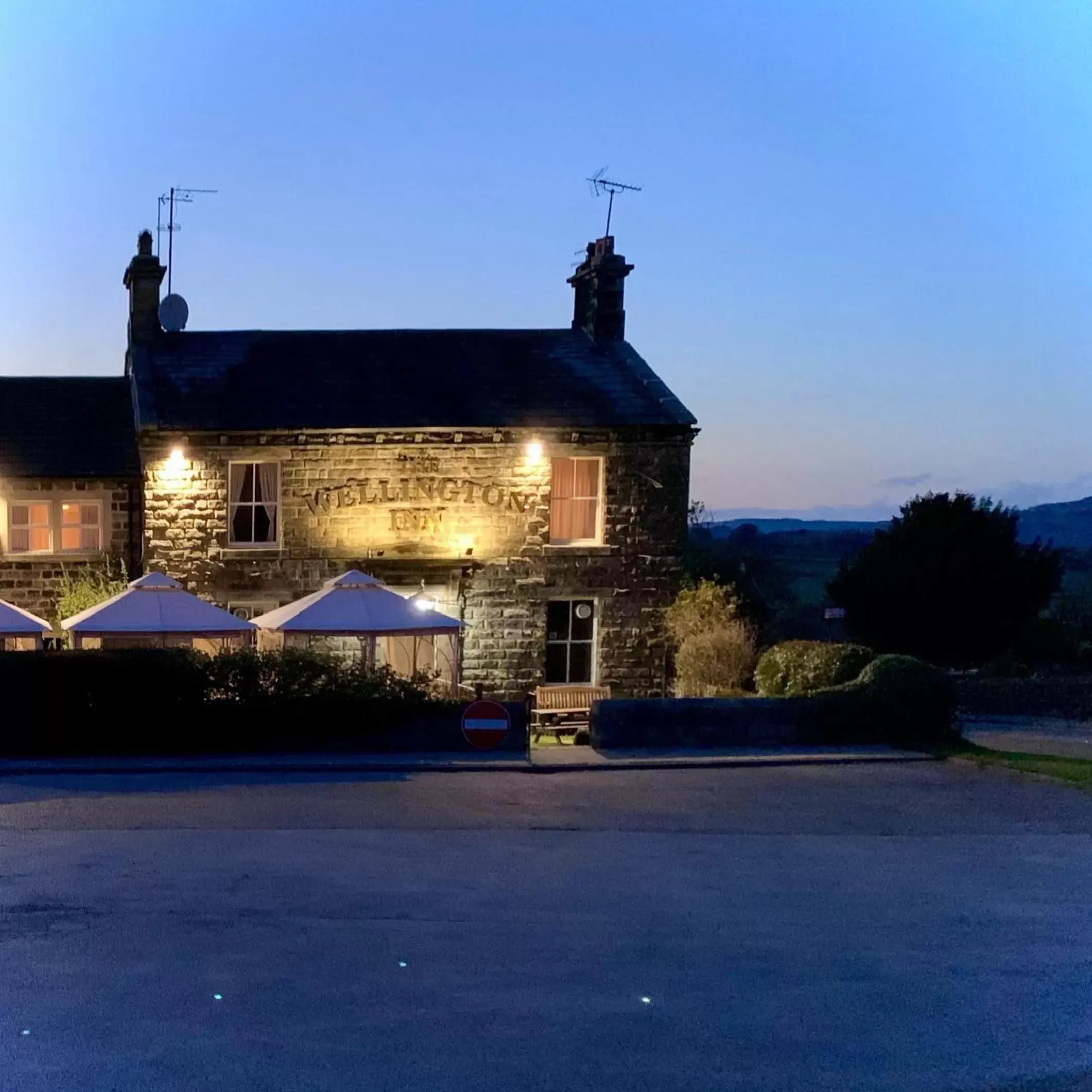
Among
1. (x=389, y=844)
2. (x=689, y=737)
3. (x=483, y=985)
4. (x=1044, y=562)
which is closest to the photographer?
(x=483, y=985)

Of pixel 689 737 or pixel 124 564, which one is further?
pixel 124 564

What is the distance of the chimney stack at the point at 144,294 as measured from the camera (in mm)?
26906

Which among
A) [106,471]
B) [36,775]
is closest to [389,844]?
[36,775]

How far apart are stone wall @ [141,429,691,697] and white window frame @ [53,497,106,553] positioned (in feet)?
4.36

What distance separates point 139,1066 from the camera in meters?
6.07

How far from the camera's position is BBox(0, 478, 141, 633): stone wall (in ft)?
81.4

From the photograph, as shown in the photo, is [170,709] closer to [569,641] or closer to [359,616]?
[359,616]

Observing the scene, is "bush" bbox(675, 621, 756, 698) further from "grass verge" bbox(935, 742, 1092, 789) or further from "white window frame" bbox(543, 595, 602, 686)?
"grass verge" bbox(935, 742, 1092, 789)

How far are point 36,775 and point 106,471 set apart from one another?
10.0 meters

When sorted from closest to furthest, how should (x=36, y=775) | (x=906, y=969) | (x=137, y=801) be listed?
(x=906, y=969), (x=137, y=801), (x=36, y=775)

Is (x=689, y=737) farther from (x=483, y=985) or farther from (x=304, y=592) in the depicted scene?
(x=483, y=985)

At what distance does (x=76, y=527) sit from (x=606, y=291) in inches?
452

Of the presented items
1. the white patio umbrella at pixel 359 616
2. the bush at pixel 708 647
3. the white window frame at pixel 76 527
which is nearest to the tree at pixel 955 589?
the bush at pixel 708 647

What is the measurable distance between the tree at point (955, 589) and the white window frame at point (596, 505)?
749 inches
